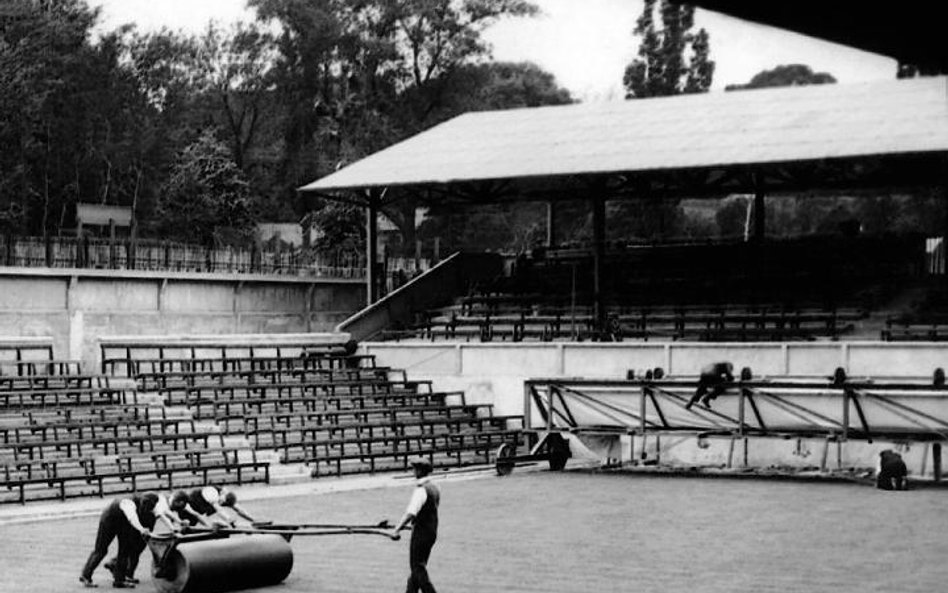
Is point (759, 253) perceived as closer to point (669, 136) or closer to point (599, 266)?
point (669, 136)

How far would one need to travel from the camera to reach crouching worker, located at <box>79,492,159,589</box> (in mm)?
15320

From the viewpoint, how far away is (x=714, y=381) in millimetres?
27984

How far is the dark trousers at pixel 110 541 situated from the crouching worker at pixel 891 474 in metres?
14.6

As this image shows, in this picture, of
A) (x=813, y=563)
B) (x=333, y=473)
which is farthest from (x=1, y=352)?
(x=813, y=563)

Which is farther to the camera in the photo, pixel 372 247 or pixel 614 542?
pixel 372 247

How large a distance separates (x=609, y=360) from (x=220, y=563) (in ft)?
69.4

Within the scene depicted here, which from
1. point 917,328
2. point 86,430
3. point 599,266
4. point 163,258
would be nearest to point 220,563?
point 86,430

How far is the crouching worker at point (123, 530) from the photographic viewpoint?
1532 centimetres

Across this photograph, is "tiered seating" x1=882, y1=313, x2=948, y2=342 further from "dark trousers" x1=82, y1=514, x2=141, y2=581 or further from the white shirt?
"dark trousers" x1=82, y1=514, x2=141, y2=581

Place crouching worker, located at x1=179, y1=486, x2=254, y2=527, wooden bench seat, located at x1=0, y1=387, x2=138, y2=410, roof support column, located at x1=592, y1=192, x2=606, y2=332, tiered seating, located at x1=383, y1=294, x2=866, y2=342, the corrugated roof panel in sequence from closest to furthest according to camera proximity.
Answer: crouching worker, located at x1=179, y1=486, x2=254, y2=527
wooden bench seat, located at x1=0, y1=387, x2=138, y2=410
the corrugated roof panel
tiered seating, located at x1=383, y1=294, x2=866, y2=342
roof support column, located at x1=592, y1=192, x2=606, y2=332

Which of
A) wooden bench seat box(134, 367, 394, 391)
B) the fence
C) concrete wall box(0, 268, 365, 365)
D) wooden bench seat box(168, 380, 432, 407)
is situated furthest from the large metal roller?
the fence

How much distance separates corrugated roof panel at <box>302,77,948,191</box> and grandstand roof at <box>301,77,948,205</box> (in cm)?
4

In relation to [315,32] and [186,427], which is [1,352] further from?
[315,32]

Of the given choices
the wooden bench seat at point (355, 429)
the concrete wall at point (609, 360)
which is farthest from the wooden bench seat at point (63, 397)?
the concrete wall at point (609, 360)
